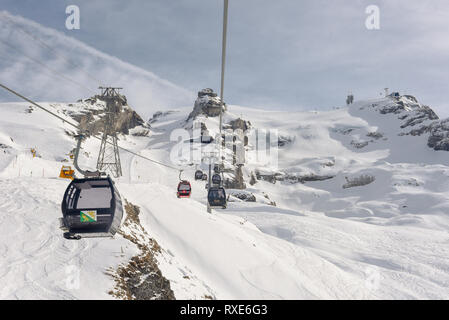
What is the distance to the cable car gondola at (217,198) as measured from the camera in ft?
68.1

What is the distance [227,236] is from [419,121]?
126m

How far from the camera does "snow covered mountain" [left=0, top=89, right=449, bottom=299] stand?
10314 millimetres

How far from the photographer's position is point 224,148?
9256 centimetres

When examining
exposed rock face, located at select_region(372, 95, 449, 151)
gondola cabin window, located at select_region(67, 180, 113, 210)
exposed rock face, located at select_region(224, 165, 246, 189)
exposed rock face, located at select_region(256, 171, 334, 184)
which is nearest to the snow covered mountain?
exposed rock face, located at select_region(256, 171, 334, 184)

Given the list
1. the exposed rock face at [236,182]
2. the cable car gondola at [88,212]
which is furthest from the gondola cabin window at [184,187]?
the exposed rock face at [236,182]

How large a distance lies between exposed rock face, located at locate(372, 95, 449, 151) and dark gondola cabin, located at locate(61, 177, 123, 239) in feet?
352

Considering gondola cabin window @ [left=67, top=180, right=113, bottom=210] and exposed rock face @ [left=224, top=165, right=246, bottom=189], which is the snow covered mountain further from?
exposed rock face @ [left=224, top=165, right=246, bottom=189]

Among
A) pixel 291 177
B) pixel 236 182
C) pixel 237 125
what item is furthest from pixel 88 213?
pixel 237 125

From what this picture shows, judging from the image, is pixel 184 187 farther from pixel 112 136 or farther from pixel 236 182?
pixel 236 182

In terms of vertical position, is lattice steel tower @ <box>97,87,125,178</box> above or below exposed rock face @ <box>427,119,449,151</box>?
below

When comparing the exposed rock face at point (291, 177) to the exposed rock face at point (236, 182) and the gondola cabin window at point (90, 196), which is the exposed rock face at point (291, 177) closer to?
the exposed rock face at point (236, 182)

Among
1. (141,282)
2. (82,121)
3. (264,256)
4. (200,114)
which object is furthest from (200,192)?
(200,114)

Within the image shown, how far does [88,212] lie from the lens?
8.88 m
